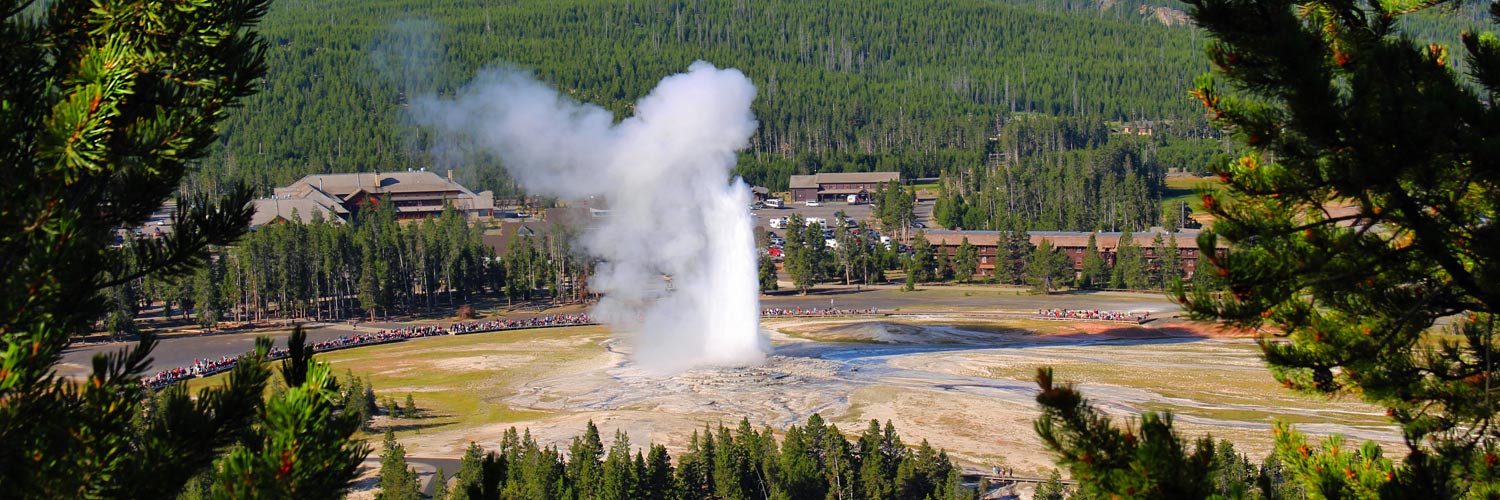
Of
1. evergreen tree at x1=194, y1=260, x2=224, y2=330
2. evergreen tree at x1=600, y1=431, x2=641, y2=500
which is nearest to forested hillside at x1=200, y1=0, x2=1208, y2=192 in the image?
evergreen tree at x1=194, y1=260, x2=224, y2=330

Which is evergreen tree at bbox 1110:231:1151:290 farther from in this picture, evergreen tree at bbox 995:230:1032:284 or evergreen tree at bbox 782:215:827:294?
evergreen tree at bbox 782:215:827:294

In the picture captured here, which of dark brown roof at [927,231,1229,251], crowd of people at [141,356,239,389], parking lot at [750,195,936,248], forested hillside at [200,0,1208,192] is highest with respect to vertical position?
forested hillside at [200,0,1208,192]

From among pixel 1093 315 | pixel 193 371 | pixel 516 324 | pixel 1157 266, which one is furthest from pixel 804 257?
pixel 193 371

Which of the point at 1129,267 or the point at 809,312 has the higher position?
the point at 1129,267

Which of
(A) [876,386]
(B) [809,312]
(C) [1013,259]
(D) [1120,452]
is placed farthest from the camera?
(C) [1013,259]

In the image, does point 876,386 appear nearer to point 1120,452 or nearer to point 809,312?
point 809,312
